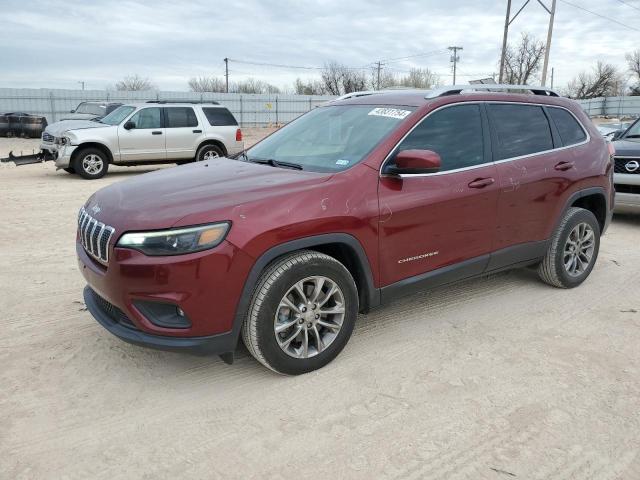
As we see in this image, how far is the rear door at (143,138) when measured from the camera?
40.7 ft

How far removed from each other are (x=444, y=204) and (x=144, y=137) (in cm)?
1029

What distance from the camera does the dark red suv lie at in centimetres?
296

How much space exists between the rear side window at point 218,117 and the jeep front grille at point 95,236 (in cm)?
1029

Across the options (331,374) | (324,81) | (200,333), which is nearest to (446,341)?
(331,374)

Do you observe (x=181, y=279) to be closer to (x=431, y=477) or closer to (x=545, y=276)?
(x=431, y=477)

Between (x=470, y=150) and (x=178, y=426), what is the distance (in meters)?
2.80

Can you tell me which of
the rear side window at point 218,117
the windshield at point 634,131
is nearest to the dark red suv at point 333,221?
the windshield at point 634,131

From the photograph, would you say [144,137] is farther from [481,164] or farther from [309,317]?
[309,317]

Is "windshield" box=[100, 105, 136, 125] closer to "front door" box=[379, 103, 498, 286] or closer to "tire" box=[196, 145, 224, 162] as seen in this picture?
"tire" box=[196, 145, 224, 162]

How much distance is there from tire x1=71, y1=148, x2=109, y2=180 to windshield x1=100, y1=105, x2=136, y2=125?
84 cm

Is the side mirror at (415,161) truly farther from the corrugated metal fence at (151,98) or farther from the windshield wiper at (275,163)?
the corrugated metal fence at (151,98)

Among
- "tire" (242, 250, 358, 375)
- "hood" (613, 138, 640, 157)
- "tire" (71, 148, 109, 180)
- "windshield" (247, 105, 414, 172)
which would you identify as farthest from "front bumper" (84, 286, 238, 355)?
"tire" (71, 148, 109, 180)

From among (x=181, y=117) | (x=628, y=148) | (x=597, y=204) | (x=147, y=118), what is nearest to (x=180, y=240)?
(x=597, y=204)

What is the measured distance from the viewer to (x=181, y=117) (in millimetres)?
13062
